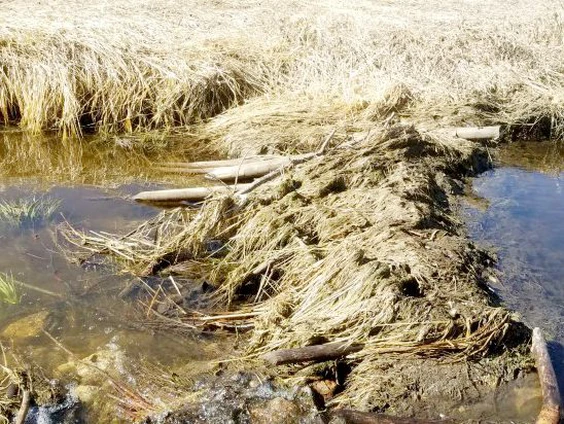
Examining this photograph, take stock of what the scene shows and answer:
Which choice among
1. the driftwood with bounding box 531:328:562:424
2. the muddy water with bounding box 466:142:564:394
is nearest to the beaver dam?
the driftwood with bounding box 531:328:562:424

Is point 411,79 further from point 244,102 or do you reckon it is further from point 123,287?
point 123,287

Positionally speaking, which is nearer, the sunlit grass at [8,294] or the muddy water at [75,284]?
the muddy water at [75,284]

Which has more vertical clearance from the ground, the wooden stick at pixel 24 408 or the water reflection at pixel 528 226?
the wooden stick at pixel 24 408

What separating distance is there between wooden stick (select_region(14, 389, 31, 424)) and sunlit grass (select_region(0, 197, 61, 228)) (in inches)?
106

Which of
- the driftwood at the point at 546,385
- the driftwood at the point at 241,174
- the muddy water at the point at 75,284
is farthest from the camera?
the driftwood at the point at 241,174

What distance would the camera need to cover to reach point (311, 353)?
3.84m

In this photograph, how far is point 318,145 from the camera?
7656mm

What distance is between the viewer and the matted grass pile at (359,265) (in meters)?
3.88

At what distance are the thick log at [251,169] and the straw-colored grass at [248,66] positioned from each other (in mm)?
1234

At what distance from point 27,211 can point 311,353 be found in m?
3.74

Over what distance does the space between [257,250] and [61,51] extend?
527 cm

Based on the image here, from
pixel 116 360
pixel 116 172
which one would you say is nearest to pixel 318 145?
pixel 116 172

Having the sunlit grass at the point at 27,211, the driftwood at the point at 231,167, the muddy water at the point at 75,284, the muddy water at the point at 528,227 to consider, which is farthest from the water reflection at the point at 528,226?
the sunlit grass at the point at 27,211

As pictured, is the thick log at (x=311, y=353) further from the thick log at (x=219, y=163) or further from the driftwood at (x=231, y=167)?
the thick log at (x=219, y=163)
